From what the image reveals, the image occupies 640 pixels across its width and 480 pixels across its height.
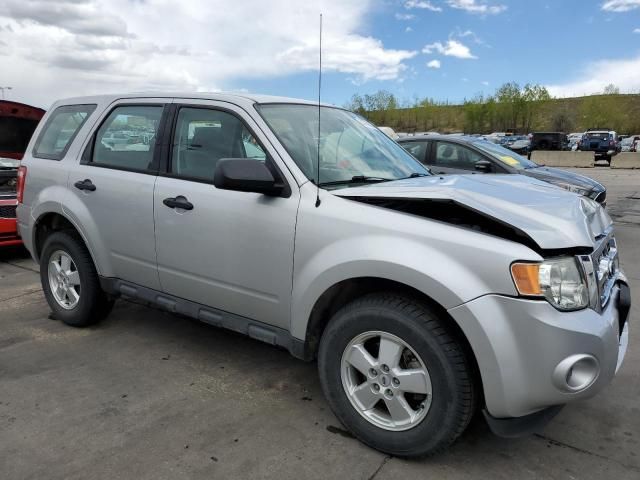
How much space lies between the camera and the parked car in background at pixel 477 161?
770 centimetres

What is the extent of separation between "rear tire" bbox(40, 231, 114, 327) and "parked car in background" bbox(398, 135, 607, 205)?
5038 mm

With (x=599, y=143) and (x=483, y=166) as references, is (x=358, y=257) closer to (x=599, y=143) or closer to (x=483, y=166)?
(x=483, y=166)

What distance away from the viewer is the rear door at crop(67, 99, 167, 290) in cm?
354

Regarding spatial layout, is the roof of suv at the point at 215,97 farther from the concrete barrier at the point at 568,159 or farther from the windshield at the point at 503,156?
the concrete barrier at the point at 568,159

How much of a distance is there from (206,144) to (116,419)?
1704 millimetres

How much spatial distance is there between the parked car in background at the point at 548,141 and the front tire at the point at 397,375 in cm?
3590

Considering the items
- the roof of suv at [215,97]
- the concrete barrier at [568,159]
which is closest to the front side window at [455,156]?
the roof of suv at [215,97]

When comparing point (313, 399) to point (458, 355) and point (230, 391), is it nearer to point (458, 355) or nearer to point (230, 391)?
point (230, 391)

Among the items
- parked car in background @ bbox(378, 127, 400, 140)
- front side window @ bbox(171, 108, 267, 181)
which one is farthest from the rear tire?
parked car in background @ bbox(378, 127, 400, 140)

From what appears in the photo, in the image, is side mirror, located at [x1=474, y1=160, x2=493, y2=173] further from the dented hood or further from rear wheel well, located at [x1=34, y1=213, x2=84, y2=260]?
rear wheel well, located at [x1=34, y1=213, x2=84, y2=260]

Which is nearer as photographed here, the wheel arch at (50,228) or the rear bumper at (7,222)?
the wheel arch at (50,228)

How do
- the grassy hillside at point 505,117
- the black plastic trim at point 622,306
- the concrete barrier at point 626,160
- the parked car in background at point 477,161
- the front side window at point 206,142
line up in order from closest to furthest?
the black plastic trim at point 622,306
the front side window at point 206,142
the parked car in background at point 477,161
the concrete barrier at point 626,160
the grassy hillside at point 505,117

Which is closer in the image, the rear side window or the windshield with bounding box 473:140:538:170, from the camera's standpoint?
the rear side window

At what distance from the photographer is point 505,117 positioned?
333 feet
